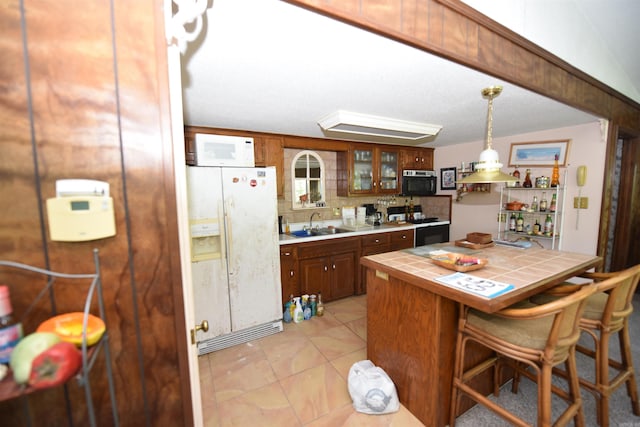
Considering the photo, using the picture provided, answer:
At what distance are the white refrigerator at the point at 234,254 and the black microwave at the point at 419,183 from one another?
234 cm

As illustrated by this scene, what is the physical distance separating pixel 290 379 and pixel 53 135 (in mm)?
2034

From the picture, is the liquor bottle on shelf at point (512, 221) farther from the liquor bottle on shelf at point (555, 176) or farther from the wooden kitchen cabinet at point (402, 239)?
the wooden kitchen cabinet at point (402, 239)

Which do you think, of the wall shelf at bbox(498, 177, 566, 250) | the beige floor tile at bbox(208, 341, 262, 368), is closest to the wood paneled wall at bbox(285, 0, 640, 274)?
the wall shelf at bbox(498, 177, 566, 250)

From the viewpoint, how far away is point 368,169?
12.3 feet

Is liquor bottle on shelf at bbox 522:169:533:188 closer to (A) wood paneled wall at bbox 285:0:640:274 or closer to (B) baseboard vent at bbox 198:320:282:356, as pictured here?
(A) wood paneled wall at bbox 285:0:640:274

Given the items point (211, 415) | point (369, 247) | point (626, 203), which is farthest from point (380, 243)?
point (626, 203)

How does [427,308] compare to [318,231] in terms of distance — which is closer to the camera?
[427,308]

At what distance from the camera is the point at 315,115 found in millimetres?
2305

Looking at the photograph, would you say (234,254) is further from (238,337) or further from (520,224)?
(520,224)

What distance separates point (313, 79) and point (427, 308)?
60.4 inches

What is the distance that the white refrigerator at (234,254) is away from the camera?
226 cm

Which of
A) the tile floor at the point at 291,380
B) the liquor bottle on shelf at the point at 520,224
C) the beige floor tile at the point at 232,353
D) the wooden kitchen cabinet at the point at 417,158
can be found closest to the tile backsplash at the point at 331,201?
the wooden kitchen cabinet at the point at 417,158

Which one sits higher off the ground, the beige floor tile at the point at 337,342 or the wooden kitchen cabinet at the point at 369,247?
the wooden kitchen cabinet at the point at 369,247

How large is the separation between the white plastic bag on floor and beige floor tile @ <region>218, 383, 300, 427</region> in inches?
16.1
